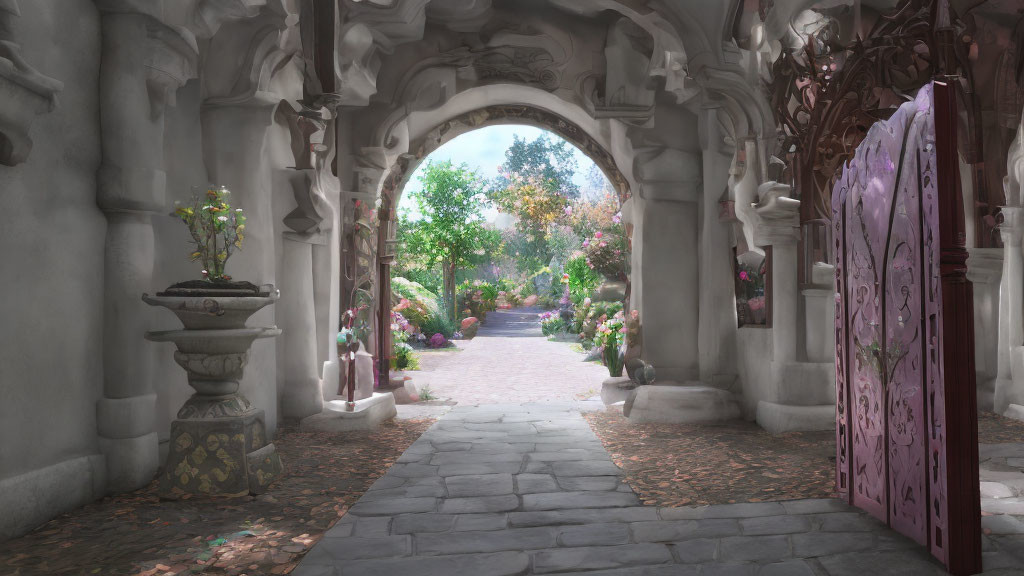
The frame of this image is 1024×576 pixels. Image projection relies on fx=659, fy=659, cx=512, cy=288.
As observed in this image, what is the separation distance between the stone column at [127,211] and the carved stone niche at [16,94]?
770 mm

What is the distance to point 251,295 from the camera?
4168 millimetres

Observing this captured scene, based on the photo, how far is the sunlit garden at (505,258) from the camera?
13859mm

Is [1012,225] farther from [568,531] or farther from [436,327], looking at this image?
[436,327]

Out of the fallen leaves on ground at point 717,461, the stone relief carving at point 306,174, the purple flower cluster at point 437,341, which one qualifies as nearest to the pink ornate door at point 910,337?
the fallen leaves on ground at point 717,461

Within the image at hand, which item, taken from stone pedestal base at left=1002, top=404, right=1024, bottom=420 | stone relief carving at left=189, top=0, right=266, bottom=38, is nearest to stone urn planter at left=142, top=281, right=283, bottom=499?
stone relief carving at left=189, top=0, right=266, bottom=38

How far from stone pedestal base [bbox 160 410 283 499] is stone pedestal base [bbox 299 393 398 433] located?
6.77 feet

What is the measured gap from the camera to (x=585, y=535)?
3242mm

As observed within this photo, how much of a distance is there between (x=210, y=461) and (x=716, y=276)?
5.54 m

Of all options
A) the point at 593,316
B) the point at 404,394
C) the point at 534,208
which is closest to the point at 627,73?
the point at 404,394

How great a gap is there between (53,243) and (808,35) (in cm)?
615

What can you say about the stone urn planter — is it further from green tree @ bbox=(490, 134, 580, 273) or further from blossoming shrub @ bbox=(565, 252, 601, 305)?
green tree @ bbox=(490, 134, 580, 273)

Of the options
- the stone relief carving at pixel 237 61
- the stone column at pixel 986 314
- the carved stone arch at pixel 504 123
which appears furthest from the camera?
the carved stone arch at pixel 504 123

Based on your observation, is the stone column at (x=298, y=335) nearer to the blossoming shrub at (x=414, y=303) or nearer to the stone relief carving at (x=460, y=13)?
the stone relief carving at (x=460, y=13)

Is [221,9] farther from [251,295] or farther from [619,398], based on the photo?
[619,398]
